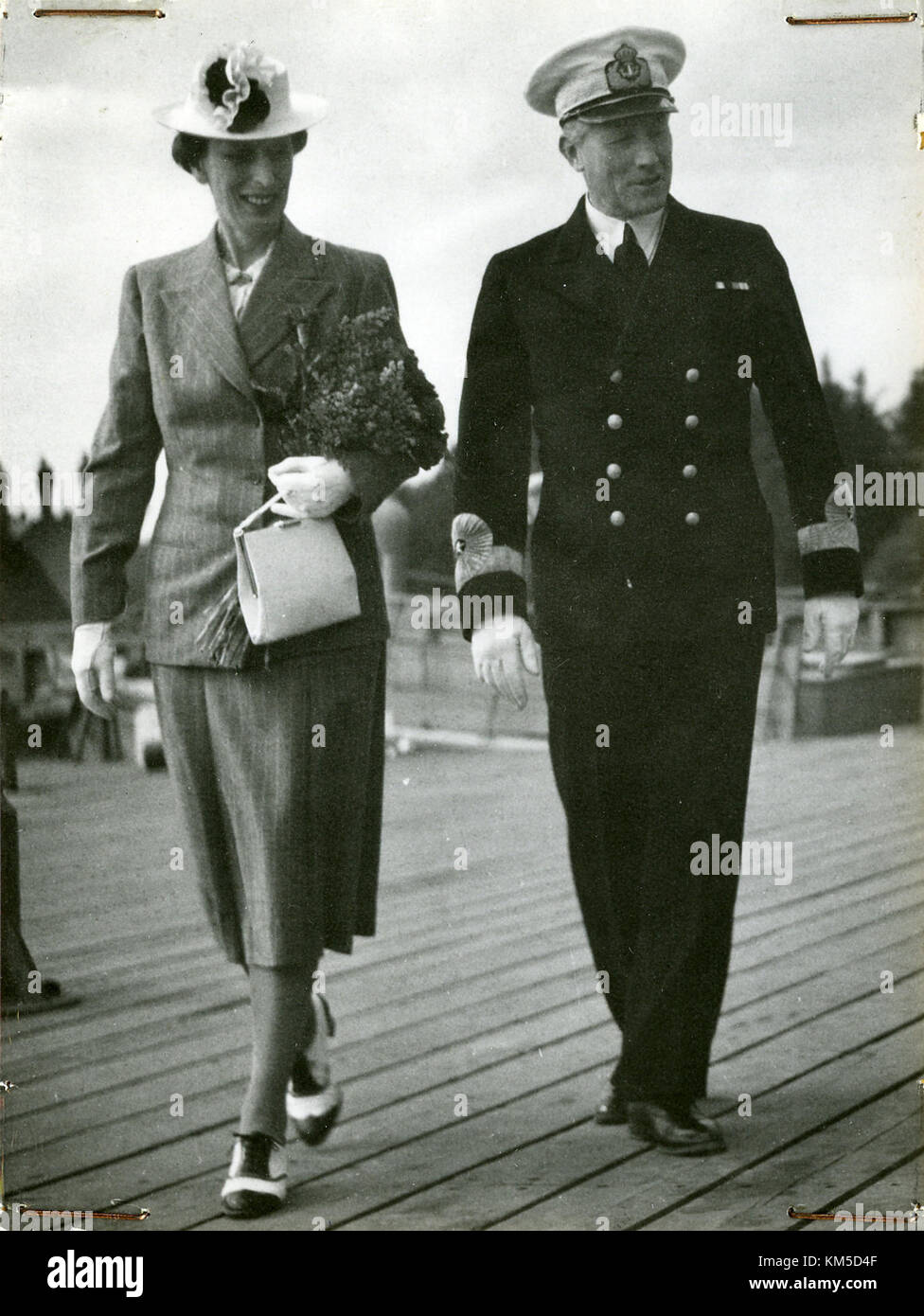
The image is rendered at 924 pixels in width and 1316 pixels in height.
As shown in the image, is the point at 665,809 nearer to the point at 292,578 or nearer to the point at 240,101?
the point at 292,578

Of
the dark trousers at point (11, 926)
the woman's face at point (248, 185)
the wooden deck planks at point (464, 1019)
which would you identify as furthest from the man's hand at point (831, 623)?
the dark trousers at point (11, 926)

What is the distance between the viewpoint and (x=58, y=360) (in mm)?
3717

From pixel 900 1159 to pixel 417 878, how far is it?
4.03 ft

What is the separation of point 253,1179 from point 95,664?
3.70ft

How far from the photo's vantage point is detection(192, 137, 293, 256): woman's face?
3.47 meters

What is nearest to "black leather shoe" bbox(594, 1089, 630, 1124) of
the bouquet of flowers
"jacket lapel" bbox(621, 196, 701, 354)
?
the bouquet of flowers

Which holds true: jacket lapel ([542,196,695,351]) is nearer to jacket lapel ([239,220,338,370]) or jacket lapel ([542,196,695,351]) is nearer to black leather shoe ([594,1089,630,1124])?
jacket lapel ([239,220,338,370])

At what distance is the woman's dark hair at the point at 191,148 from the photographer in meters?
3.50

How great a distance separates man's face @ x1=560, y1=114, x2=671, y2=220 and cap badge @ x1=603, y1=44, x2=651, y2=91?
2.8 inches

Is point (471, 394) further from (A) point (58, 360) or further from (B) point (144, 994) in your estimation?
(B) point (144, 994)

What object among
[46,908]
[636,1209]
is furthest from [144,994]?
[636,1209]

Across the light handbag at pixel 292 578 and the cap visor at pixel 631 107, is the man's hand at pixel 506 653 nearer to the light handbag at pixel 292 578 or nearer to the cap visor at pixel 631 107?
the light handbag at pixel 292 578

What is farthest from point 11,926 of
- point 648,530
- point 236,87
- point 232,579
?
point 236,87

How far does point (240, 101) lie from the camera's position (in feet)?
11.3
